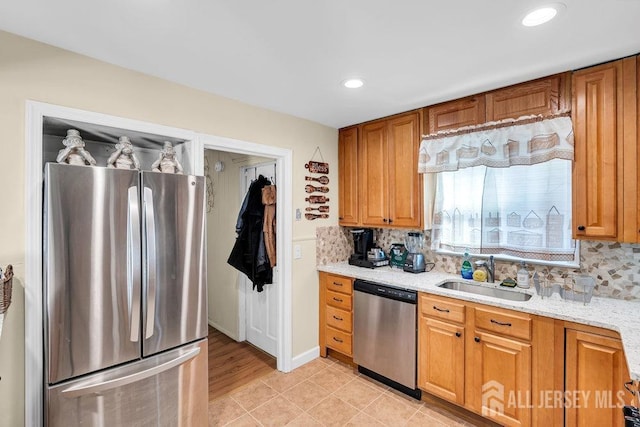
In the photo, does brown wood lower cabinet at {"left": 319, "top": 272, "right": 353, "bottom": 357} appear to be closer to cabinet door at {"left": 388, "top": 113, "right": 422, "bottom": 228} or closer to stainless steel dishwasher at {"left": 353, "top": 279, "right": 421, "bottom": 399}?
stainless steel dishwasher at {"left": 353, "top": 279, "right": 421, "bottom": 399}

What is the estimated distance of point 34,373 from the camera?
158cm

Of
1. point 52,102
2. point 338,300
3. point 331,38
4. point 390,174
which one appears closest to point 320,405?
point 338,300

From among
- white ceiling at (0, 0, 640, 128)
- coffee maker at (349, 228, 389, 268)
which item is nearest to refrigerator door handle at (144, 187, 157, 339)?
white ceiling at (0, 0, 640, 128)

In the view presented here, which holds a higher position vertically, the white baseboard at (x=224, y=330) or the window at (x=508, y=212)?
the window at (x=508, y=212)

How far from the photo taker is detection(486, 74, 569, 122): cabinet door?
206 centimetres

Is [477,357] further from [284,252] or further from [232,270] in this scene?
[232,270]

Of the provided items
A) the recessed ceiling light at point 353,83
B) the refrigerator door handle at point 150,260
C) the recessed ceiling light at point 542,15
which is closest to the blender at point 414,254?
the recessed ceiling light at point 353,83

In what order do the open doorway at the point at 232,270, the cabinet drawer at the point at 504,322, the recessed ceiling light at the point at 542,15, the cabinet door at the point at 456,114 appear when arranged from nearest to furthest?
the recessed ceiling light at the point at 542,15 → the cabinet drawer at the point at 504,322 → the cabinet door at the point at 456,114 → the open doorway at the point at 232,270

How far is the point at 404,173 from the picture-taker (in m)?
2.89

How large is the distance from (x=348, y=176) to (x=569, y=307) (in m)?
2.17

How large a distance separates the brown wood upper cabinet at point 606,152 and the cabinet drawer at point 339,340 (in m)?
2.06

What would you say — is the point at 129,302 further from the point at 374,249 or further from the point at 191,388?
the point at 374,249

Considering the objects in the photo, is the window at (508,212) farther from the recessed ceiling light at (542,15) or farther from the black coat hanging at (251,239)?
the black coat hanging at (251,239)

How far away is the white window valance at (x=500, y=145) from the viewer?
80.3 inches
